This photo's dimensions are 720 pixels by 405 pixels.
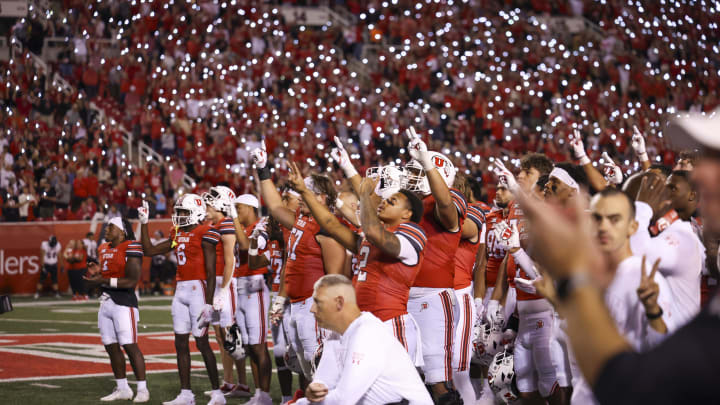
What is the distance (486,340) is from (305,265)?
66.2 inches

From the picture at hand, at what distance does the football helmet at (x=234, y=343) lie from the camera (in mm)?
8953

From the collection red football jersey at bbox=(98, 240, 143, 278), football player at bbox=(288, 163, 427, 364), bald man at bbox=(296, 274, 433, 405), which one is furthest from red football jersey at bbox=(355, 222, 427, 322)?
red football jersey at bbox=(98, 240, 143, 278)

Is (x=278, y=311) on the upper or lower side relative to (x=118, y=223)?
lower

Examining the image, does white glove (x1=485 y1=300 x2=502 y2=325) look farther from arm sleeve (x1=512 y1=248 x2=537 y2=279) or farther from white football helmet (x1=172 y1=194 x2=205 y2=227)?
white football helmet (x1=172 y1=194 x2=205 y2=227)

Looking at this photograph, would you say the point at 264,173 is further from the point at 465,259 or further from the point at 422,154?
the point at 465,259

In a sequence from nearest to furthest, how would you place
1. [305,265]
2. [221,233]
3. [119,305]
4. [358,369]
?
1. [358,369]
2. [305,265]
3. [221,233]
4. [119,305]

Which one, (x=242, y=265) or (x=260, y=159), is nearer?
(x=260, y=159)

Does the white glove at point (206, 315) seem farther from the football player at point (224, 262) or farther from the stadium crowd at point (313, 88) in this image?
the stadium crowd at point (313, 88)

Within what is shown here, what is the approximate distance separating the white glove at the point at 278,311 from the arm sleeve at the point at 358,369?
3.17 meters

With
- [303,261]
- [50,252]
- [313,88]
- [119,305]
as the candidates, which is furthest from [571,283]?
[313,88]

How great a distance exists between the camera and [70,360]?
11.4m

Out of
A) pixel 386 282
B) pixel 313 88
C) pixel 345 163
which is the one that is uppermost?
pixel 313 88

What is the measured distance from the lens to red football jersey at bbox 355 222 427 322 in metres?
5.96

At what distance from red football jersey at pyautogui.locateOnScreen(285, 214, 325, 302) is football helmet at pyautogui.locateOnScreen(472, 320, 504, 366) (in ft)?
4.74
